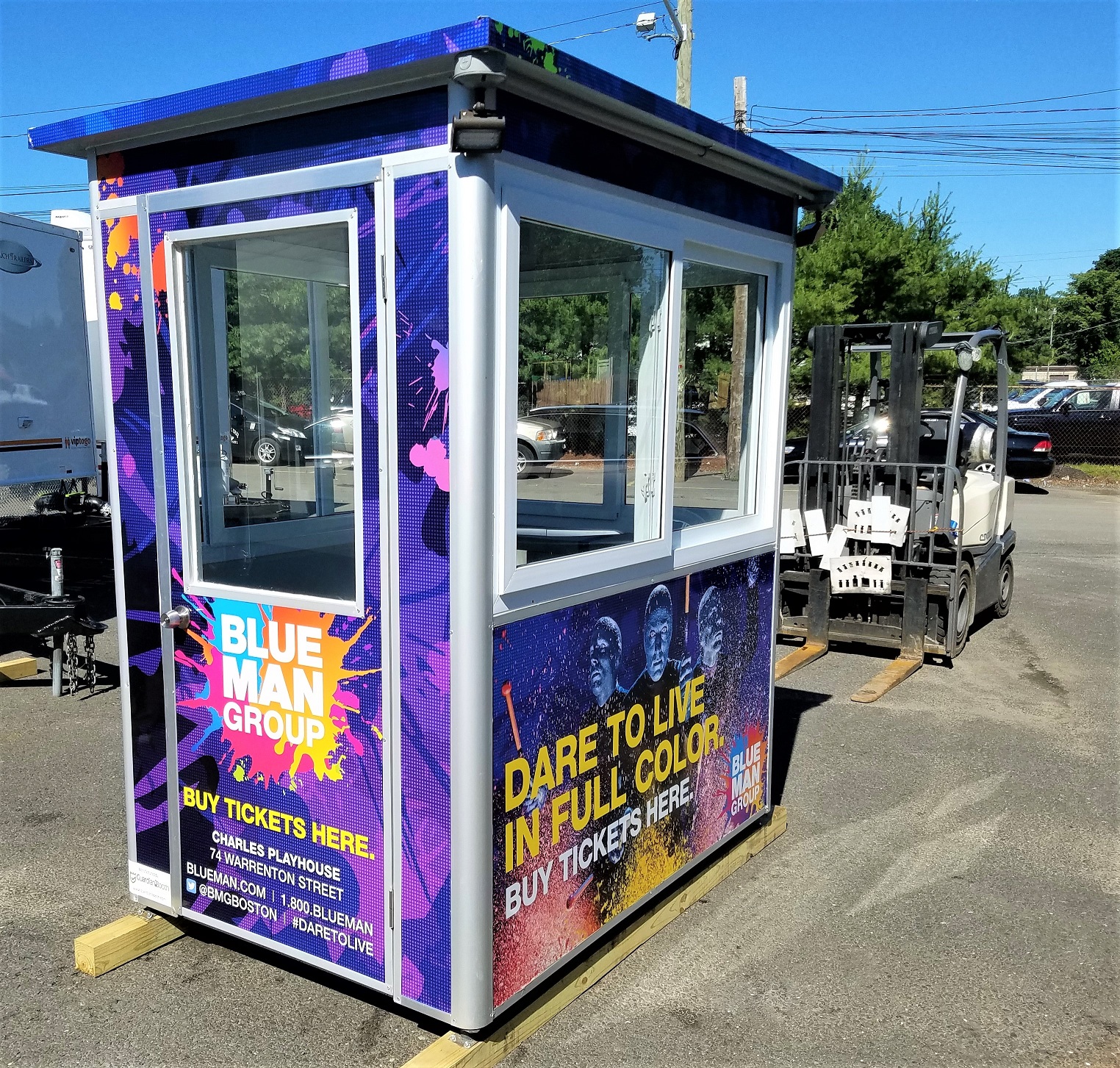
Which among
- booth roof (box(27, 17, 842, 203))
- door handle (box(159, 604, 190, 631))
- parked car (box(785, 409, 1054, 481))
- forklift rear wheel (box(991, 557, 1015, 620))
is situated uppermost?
booth roof (box(27, 17, 842, 203))

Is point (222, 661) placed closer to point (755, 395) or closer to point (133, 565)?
point (133, 565)

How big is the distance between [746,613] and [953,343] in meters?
4.67

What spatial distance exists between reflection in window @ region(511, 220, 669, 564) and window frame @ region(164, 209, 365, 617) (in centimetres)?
48

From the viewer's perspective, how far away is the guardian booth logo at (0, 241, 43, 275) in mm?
8422

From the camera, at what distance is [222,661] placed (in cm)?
314

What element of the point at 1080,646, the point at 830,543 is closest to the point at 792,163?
the point at 830,543

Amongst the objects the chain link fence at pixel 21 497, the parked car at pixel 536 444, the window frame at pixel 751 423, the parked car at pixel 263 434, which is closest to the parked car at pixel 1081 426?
the chain link fence at pixel 21 497

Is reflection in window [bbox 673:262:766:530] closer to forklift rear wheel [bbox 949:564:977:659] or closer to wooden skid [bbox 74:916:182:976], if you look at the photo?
wooden skid [bbox 74:916:182:976]

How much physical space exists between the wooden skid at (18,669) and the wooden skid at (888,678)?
559 centimetres

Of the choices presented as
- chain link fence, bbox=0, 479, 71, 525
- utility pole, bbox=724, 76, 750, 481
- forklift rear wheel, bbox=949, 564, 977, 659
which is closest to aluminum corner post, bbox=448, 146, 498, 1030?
utility pole, bbox=724, 76, 750, 481

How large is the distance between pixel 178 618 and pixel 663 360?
68.7 inches

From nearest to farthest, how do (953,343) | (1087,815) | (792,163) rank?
(792,163), (1087,815), (953,343)

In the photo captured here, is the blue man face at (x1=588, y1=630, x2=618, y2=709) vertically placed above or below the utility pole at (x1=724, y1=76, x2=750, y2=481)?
below

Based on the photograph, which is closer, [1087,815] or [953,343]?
[1087,815]
